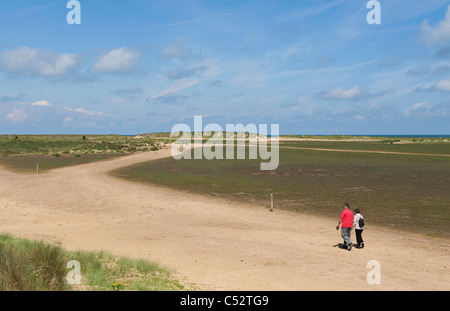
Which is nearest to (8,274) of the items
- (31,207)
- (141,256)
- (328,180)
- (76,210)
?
(141,256)

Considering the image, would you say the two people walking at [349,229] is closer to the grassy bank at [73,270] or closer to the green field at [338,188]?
the green field at [338,188]

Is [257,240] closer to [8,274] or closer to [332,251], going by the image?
[332,251]

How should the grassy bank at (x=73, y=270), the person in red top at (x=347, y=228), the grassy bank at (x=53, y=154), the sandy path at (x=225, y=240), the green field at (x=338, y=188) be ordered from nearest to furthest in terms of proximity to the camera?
1. the grassy bank at (x=73, y=270)
2. the sandy path at (x=225, y=240)
3. the person in red top at (x=347, y=228)
4. the green field at (x=338, y=188)
5. the grassy bank at (x=53, y=154)

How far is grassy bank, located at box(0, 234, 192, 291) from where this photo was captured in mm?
7910

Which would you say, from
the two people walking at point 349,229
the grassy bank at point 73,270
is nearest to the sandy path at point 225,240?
the two people walking at point 349,229

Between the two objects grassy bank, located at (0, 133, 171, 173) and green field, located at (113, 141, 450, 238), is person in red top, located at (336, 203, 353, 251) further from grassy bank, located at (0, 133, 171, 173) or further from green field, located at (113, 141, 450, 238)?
grassy bank, located at (0, 133, 171, 173)

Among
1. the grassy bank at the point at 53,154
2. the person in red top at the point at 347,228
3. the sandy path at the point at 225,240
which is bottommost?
the sandy path at the point at 225,240

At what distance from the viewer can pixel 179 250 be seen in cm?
1323

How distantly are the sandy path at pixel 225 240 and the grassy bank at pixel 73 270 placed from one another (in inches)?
41.5

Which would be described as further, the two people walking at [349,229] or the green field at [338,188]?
the green field at [338,188]

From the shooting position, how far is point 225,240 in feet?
48.4

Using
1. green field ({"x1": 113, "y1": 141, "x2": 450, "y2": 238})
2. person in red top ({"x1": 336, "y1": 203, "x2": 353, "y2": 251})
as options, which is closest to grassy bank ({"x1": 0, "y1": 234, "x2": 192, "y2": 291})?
person in red top ({"x1": 336, "y1": 203, "x2": 353, "y2": 251})

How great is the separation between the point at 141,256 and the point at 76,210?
9661mm

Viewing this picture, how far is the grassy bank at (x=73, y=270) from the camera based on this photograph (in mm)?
7910
